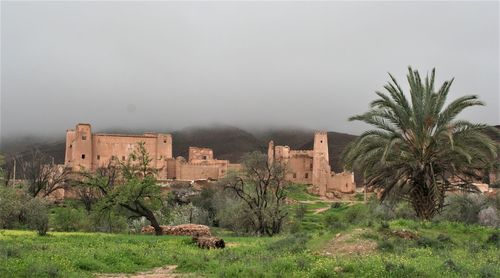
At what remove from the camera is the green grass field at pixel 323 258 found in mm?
10336

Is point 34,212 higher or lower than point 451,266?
lower

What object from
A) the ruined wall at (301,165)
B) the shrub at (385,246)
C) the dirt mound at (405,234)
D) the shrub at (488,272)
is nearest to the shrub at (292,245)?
the shrub at (385,246)

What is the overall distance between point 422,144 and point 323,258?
831cm

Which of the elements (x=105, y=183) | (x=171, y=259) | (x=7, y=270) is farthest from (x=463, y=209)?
(x=7, y=270)

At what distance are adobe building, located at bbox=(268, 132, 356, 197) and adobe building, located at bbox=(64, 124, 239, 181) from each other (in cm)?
1114

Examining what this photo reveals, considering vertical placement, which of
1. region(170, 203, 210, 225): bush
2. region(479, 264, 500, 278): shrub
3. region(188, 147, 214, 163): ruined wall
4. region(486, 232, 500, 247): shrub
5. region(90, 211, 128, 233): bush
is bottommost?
region(170, 203, 210, 225): bush

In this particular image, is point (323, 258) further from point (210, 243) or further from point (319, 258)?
point (210, 243)

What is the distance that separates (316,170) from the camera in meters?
92.2

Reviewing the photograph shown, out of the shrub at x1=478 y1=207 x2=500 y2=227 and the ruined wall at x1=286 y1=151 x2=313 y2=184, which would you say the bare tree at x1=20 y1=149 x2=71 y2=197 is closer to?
the shrub at x1=478 y1=207 x2=500 y2=227

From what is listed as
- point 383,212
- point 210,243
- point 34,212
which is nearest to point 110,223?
point 34,212

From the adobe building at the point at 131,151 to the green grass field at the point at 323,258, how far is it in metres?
70.1

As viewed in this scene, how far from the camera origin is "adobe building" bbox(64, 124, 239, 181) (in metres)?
87.2

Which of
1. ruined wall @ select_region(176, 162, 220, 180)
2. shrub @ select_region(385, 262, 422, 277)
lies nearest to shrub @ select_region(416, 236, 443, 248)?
shrub @ select_region(385, 262, 422, 277)

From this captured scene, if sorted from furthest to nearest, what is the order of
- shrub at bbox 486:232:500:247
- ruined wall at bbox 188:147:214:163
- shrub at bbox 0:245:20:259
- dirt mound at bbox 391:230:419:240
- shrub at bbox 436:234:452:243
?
ruined wall at bbox 188:147:214:163, shrub at bbox 486:232:500:247, shrub at bbox 436:234:452:243, dirt mound at bbox 391:230:419:240, shrub at bbox 0:245:20:259
